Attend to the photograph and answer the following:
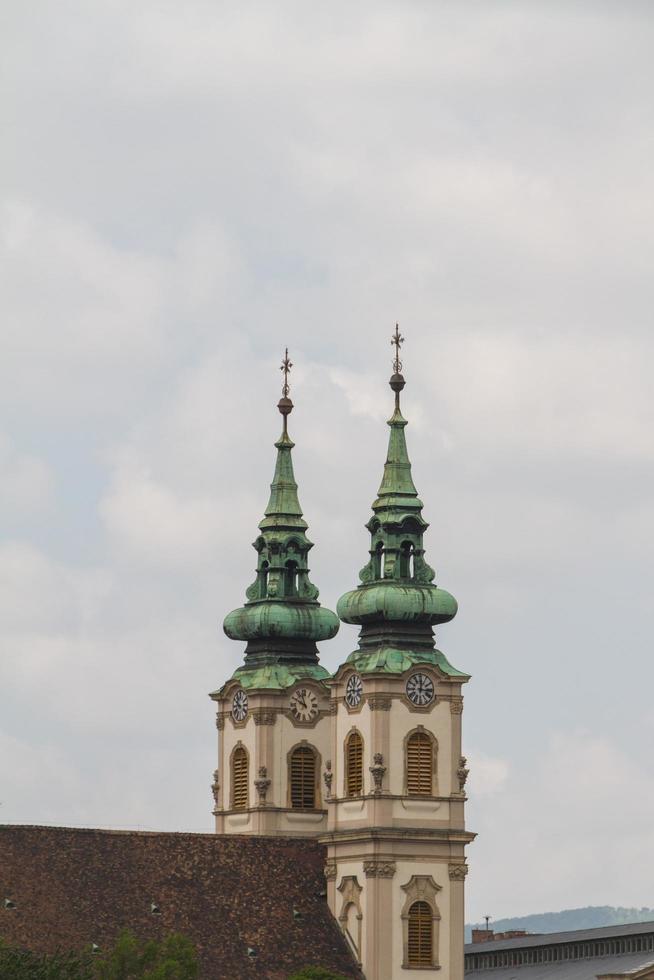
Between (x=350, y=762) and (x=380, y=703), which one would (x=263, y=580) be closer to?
(x=350, y=762)

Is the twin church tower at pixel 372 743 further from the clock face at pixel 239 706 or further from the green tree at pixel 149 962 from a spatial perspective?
the green tree at pixel 149 962

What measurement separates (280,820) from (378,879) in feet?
32.4

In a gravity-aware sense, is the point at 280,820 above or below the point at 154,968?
above

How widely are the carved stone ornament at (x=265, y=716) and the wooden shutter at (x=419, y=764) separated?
10.2 meters

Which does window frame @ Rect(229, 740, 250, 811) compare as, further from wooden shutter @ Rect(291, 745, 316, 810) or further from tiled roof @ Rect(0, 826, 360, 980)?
tiled roof @ Rect(0, 826, 360, 980)

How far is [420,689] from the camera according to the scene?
119 metres

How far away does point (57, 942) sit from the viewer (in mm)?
110812

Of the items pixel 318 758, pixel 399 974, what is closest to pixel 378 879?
pixel 399 974

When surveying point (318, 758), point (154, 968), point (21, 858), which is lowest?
point (154, 968)

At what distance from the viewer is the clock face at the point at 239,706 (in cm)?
12893

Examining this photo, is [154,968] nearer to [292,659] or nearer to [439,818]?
[439,818]

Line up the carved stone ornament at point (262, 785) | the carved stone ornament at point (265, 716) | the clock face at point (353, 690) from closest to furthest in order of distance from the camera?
the clock face at point (353, 690), the carved stone ornament at point (262, 785), the carved stone ornament at point (265, 716)

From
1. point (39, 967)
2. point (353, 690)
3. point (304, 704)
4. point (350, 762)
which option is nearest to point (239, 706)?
point (304, 704)

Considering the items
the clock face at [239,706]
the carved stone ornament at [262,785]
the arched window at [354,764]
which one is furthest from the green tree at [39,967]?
the clock face at [239,706]
